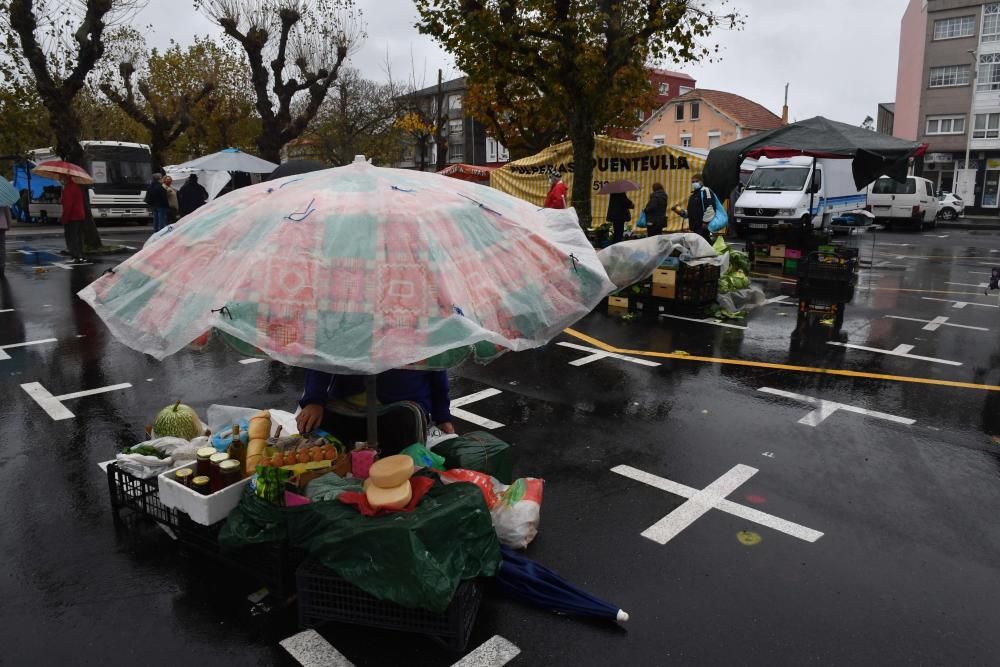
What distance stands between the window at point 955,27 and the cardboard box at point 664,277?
4045cm

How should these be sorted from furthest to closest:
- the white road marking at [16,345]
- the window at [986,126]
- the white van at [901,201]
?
the window at [986,126]
the white van at [901,201]
the white road marking at [16,345]

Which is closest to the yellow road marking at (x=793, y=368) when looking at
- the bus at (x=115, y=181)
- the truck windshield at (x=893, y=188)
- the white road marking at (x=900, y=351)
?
the white road marking at (x=900, y=351)

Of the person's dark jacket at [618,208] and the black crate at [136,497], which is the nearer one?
the black crate at [136,497]

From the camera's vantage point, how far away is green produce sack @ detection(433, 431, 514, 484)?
420cm

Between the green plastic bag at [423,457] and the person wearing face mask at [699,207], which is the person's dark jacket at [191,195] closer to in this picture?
the person wearing face mask at [699,207]

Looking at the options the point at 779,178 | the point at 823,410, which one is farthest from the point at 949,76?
the point at 823,410

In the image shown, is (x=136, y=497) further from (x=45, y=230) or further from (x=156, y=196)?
(x=45, y=230)

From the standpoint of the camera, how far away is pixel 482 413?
6.27 metres

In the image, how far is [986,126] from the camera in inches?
1527

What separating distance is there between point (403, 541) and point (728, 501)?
251 centimetres

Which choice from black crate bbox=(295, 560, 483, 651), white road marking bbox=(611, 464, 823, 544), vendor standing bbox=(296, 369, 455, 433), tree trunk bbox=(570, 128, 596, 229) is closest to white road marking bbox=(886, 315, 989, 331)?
tree trunk bbox=(570, 128, 596, 229)

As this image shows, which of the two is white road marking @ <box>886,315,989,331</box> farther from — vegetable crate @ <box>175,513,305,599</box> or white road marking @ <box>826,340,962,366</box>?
vegetable crate @ <box>175,513,305,599</box>

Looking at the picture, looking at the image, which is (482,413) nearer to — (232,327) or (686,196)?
(232,327)

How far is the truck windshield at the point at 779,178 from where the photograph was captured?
69.7ft
